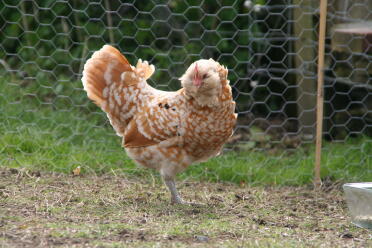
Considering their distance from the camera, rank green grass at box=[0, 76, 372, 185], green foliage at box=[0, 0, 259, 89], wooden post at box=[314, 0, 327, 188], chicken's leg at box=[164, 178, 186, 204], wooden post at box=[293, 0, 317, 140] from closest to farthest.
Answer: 1. chicken's leg at box=[164, 178, 186, 204]
2. wooden post at box=[314, 0, 327, 188]
3. green grass at box=[0, 76, 372, 185]
4. wooden post at box=[293, 0, 317, 140]
5. green foliage at box=[0, 0, 259, 89]

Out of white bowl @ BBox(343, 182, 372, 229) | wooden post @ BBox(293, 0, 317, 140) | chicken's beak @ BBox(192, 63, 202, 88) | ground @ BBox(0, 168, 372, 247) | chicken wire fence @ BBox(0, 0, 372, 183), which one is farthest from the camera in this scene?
wooden post @ BBox(293, 0, 317, 140)

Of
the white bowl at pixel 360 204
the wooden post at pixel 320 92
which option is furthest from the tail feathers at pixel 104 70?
the white bowl at pixel 360 204

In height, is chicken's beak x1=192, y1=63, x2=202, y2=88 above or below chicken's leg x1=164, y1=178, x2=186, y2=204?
above

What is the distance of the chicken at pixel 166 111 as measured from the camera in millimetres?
3516

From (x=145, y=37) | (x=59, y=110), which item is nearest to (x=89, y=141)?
(x=59, y=110)

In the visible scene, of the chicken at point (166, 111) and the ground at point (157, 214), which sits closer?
the ground at point (157, 214)

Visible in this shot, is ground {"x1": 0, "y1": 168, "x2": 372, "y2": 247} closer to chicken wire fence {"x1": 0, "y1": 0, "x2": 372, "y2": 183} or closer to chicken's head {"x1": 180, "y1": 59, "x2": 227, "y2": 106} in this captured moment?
chicken wire fence {"x1": 0, "y1": 0, "x2": 372, "y2": 183}

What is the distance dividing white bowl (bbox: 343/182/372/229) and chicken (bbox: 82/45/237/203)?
2.54ft

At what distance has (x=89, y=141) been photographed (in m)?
5.07

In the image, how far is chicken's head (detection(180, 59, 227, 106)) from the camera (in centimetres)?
344

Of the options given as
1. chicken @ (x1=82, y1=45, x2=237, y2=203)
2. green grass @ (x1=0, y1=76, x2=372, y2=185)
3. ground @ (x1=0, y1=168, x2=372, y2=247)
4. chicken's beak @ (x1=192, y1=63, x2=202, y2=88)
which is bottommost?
ground @ (x1=0, y1=168, x2=372, y2=247)

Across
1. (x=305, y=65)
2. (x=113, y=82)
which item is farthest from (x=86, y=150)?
(x=305, y=65)

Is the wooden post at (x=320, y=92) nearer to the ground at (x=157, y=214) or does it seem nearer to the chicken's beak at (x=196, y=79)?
the ground at (x=157, y=214)

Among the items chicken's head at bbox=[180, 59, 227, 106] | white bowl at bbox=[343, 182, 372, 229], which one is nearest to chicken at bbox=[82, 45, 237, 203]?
chicken's head at bbox=[180, 59, 227, 106]
